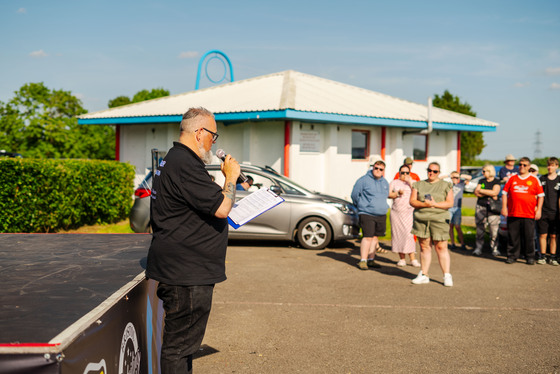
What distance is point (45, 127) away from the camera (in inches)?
1900

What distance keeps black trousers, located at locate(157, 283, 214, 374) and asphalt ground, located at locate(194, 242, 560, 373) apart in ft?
4.25

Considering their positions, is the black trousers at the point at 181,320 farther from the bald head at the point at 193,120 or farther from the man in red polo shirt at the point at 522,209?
the man in red polo shirt at the point at 522,209

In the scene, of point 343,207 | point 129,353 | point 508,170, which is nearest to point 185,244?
point 129,353

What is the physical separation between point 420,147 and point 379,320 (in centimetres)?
1538

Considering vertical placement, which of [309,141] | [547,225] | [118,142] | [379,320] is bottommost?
[379,320]

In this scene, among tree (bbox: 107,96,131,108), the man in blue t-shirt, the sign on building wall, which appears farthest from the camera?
tree (bbox: 107,96,131,108)

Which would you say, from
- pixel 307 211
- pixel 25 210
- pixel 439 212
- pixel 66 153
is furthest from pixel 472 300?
pixel 66 153

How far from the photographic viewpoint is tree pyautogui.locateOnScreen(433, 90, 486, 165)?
1975 inches

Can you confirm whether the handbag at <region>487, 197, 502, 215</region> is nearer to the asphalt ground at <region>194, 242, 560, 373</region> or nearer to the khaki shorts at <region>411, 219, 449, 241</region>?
the asphalt ground at <region>194, 242, 560, 373</region>

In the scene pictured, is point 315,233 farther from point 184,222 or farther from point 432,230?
point 184,222

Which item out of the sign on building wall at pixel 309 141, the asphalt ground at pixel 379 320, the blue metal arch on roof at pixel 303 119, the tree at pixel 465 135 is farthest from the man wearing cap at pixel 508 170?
the tree at pixel 465 135

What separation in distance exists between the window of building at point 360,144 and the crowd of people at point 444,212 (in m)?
7.49

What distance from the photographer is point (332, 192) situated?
56.1 ft

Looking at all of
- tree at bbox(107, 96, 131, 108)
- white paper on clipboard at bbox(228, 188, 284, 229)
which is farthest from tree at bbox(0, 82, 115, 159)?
white paper on clipboard at bbox(228, 188, 284, 229)
